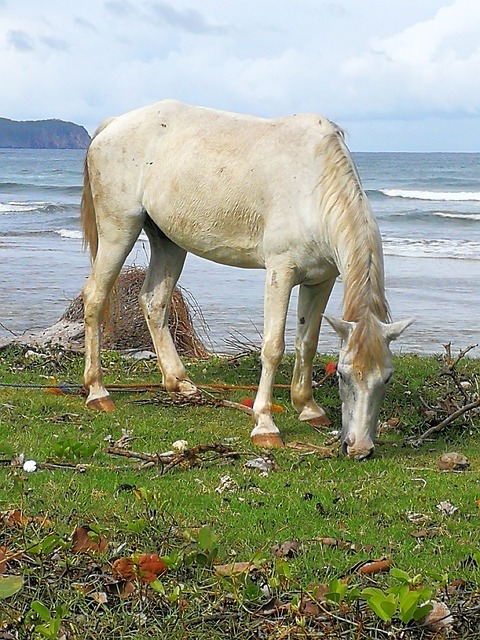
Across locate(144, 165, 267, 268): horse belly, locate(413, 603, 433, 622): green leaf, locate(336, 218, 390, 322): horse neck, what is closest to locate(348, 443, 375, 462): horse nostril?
locate(336, 218, 390, 322): horse neck

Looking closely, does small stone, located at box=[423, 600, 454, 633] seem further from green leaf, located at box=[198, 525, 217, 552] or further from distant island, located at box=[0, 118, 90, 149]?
distant island, located at box=[0, 118, 90, 149]

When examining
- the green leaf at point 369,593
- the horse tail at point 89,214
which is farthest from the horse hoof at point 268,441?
the green leaf at point 369,593

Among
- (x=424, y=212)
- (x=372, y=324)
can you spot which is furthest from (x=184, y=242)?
(x=424, y=212)

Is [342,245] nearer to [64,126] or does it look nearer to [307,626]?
[307,626]

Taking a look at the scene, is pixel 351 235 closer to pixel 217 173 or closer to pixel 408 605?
pixel 217 173

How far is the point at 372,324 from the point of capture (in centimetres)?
572

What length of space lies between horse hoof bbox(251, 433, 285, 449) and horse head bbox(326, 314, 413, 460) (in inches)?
24.7

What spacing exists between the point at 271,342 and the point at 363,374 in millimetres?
1053

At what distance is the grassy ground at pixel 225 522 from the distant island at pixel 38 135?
126439 mm

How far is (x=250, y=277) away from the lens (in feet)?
55.7

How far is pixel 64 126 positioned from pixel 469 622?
442ft

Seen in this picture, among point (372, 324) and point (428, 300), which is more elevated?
point (372, 324)

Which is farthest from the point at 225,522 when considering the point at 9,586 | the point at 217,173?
the point at 217,173

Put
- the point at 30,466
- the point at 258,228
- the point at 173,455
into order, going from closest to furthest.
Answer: the point at 30,466, the point at 173,455, the point at 258,228
